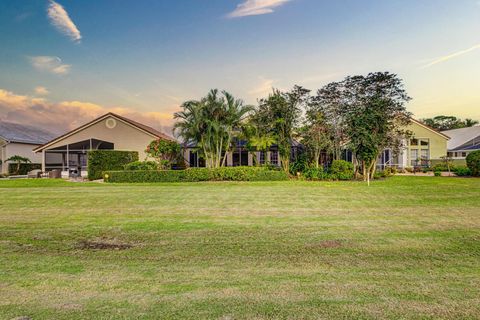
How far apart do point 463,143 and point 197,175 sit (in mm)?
35362

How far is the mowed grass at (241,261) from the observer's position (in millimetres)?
3395

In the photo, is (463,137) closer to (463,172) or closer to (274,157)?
(463,172)

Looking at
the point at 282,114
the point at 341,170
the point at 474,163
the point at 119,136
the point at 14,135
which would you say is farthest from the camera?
the point at 14,135

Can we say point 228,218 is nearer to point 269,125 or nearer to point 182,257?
point 182,257

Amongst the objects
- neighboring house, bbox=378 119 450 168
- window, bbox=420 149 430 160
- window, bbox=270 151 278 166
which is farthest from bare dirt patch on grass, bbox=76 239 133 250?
window, bbox=420 149 430 160

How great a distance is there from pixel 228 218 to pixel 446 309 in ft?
19.7

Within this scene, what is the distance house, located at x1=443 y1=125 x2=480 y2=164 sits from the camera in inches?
1281

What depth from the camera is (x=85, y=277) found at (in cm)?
444

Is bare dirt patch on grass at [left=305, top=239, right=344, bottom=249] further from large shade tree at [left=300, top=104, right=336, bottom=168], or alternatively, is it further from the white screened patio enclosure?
the white screened patio enclosure

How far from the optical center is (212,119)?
870 inches

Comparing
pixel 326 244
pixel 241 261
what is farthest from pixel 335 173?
pixel 241 261

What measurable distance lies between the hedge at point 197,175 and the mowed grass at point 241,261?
349 inches

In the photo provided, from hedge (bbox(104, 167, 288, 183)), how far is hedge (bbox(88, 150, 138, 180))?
2.33 meters

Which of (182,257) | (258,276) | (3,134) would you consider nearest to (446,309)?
(258,276)
